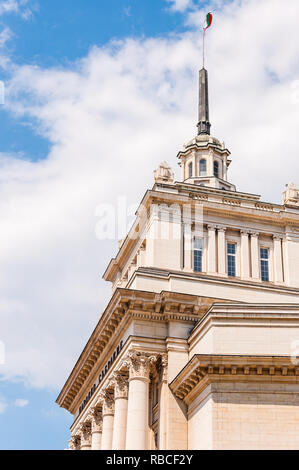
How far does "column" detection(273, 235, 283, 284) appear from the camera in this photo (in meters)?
54.4

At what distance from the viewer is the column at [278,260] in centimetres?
5441

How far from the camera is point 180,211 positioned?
54.6 m

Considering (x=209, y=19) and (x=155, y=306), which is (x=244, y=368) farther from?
(x=209, y=19)

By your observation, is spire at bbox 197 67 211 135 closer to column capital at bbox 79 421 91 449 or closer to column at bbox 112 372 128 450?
column capital at bbox 79 421 91 449

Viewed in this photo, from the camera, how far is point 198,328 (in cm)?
4466

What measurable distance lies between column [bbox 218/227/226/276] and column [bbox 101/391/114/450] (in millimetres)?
11780

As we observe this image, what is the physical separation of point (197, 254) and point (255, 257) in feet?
14.4

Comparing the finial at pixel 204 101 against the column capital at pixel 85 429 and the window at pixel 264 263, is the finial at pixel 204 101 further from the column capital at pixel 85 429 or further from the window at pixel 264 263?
the column capital at pixel 85 429

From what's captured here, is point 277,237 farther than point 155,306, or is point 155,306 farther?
point 277,237

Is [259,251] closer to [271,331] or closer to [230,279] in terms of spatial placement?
[230,279]

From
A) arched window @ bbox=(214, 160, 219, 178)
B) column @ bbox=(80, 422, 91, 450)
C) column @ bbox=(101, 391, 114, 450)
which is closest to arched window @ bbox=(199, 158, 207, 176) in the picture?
arched window @ bbox=(214, 160, 219, 178)

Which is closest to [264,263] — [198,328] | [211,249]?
[211,249]

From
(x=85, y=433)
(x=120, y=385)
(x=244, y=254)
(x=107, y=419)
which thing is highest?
(x=244, y=254)

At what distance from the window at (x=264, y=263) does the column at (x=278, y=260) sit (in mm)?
651
